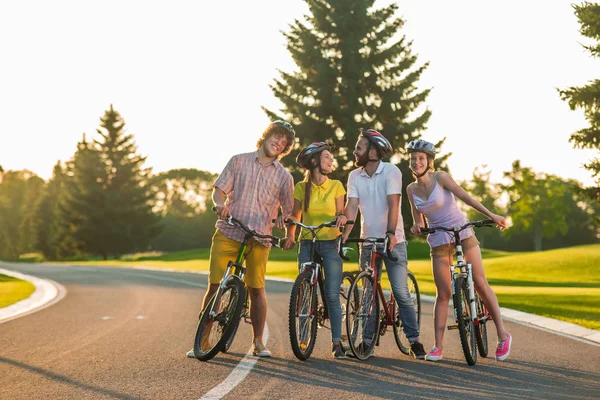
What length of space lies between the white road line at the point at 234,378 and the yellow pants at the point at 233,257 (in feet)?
2.43

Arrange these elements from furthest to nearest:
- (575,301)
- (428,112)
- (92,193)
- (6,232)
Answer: (6,232) → (92,193) → (428,112) → (575,301)

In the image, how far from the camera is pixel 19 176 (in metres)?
144

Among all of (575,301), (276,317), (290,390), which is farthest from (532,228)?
(290,390)

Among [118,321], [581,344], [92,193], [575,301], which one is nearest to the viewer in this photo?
[581,344]

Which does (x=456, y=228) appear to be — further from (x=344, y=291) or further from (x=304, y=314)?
(x=304, y=314)

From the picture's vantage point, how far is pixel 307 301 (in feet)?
26.8

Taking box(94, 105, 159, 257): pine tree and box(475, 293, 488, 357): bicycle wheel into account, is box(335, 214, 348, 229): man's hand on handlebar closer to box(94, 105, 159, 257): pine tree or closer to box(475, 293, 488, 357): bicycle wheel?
box(475, 293, 488, 357): bicycle wheel

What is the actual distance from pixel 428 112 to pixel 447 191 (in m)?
37.7

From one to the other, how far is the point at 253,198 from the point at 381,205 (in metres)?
1.31

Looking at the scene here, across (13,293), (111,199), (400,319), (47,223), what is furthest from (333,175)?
(47,223)

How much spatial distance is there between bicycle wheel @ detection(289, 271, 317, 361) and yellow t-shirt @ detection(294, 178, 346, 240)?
44cm

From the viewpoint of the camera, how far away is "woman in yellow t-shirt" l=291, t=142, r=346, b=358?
8.27 metres

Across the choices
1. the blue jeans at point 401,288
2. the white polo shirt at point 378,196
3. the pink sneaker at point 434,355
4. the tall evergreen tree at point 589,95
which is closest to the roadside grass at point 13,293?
the blue jeans at point 401,288

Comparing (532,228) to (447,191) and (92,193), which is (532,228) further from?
(447,191)
